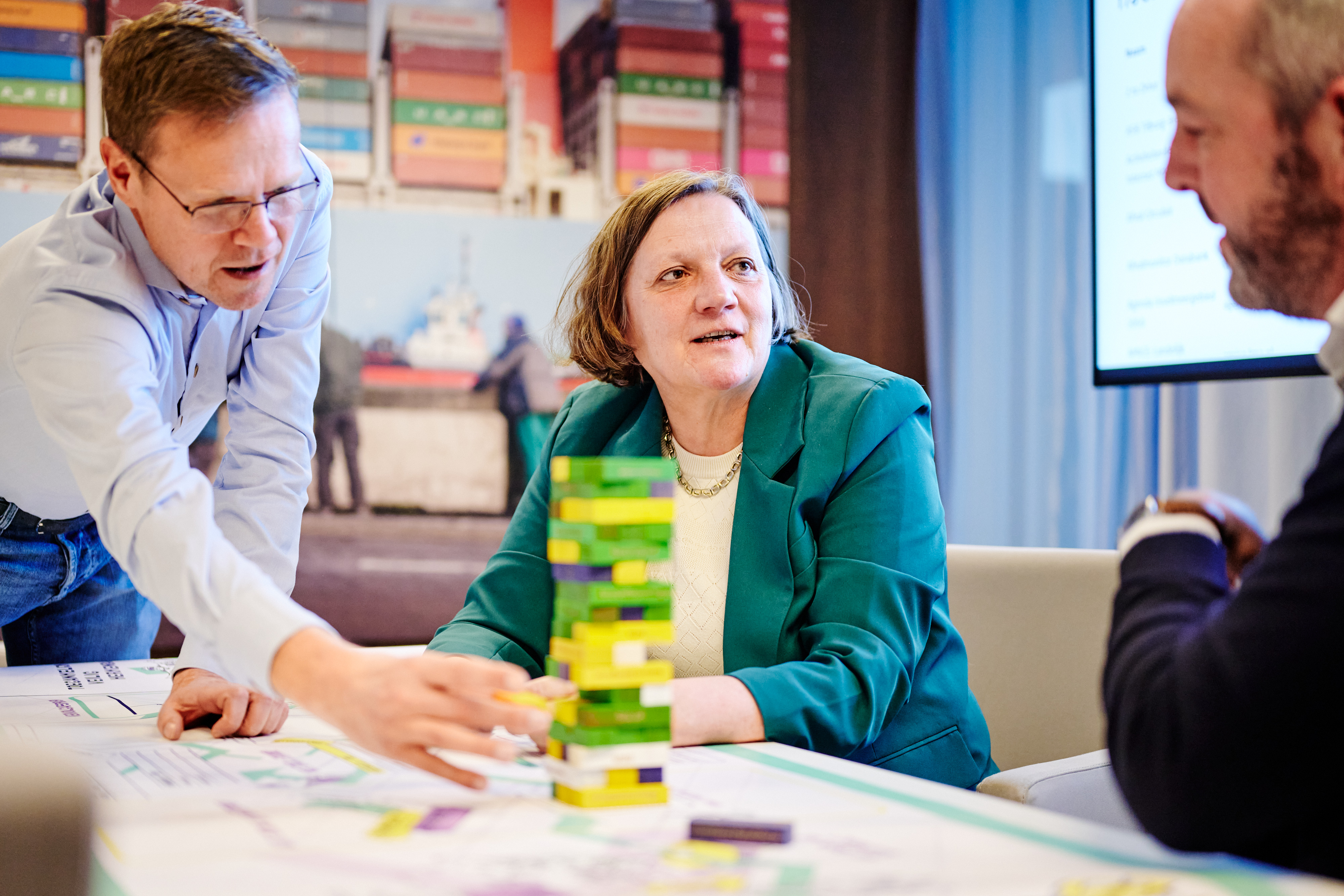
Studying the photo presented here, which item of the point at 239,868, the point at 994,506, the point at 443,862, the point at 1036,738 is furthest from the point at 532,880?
the point at 994,506

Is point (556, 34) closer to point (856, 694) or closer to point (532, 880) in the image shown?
point (856, 694)

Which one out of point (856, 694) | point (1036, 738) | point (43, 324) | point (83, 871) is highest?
point (43, 324)

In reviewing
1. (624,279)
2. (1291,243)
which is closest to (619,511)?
(1291,243)

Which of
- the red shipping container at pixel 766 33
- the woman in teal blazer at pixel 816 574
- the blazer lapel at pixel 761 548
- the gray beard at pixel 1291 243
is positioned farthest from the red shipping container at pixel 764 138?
the gray beard at pixel 1291 243

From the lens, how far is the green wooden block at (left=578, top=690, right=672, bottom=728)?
0.84 meters

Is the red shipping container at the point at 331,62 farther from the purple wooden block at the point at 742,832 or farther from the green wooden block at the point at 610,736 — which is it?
the purple wooden block at the point at 742,832

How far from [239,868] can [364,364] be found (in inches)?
107

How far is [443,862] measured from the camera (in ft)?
2.31

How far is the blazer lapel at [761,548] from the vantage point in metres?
1.36

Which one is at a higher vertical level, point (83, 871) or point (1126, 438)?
point (83, 871)

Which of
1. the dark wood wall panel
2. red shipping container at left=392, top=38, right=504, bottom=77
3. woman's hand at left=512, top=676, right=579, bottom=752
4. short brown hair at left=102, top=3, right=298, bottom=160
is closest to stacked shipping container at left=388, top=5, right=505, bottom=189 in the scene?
red shipping container at left=392, top=38, right=504, bottom=77

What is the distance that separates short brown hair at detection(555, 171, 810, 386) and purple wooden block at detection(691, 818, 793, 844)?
1011 mm

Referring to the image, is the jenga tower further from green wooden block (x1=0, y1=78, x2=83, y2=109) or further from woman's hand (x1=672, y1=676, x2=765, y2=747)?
green wooden block (x1=0, y1=78, x2=83, y2=109)

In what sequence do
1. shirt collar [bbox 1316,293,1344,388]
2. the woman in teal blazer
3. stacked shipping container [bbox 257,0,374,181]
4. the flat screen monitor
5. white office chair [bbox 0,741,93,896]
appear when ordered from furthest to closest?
stacked shipping container [bbox 257,0,374,181], the flat screen monitor, the woman in teal blazer, shirt collar [bbox 1316,293,1344,388], white office chair [bbox 0,741,93,896]
